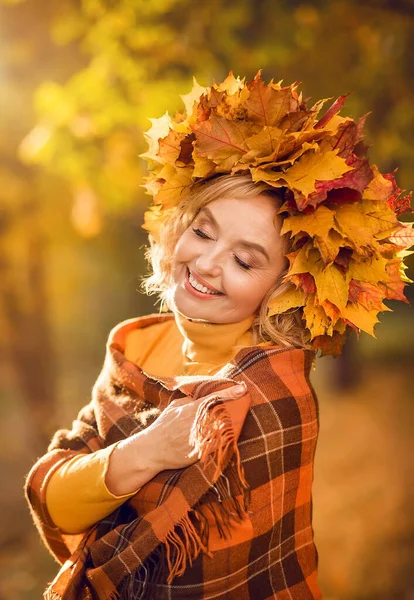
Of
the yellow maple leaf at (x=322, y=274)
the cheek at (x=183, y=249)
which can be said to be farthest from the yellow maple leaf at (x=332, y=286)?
the cheek at (x=183, y=249)

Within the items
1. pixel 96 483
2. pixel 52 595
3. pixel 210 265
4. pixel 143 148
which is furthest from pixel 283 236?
pixel 143 148

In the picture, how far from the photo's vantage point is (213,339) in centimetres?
236

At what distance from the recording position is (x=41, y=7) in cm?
454

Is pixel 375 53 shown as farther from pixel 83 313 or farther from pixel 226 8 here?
pixel 83 313

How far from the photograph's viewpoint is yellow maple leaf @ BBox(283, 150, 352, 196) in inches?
81.9

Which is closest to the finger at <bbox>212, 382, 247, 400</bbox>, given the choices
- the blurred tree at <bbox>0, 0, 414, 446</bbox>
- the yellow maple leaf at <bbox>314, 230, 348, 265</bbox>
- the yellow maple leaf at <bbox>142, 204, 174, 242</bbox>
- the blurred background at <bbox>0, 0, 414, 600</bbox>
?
the yellow maple leaf at <bbox>314, 230, 348, 265</bbox>

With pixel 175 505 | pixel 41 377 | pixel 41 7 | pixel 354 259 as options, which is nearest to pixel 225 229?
pixel 354 259

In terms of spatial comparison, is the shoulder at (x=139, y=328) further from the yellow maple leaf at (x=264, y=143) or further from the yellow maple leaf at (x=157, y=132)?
the yellow maple leaf at (x=264, y=143)

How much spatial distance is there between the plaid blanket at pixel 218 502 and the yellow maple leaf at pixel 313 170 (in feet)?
1.72

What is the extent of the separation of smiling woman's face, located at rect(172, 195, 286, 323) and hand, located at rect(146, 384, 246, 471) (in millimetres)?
321

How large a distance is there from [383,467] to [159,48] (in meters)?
4.30

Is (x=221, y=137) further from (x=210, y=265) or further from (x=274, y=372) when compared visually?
(x=274, y=372)

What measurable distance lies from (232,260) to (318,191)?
36 centimetres

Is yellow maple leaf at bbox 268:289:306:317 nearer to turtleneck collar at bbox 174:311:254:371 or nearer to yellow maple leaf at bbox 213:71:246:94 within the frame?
turtleneck collar at bbox 174:311:254:371
